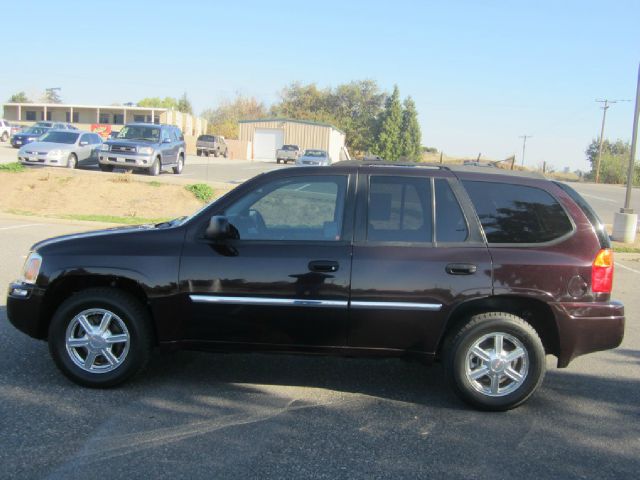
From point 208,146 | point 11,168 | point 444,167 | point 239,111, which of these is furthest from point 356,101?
point 444,167

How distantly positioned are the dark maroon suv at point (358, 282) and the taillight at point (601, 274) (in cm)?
1

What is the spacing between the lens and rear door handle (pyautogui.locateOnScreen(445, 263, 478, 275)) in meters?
4.30

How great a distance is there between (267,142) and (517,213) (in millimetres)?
54990

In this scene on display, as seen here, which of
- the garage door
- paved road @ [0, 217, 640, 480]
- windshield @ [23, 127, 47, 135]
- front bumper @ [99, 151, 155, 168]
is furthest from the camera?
the garage door

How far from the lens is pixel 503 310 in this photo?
446cm

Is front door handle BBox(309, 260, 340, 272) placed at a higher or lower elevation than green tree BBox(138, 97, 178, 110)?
lower

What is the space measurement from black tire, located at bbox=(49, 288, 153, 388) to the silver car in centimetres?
1870

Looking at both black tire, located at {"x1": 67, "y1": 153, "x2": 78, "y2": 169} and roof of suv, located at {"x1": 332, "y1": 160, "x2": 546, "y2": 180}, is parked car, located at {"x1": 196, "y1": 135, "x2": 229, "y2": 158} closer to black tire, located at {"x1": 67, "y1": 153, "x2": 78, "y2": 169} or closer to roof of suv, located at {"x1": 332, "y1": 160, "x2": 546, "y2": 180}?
black tire, located at {"x1": 67, "y1": 153, "x2": 78, "y2": 169}

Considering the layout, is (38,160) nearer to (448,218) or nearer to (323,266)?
(323,266)

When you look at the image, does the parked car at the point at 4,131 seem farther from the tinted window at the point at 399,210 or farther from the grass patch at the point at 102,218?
the tinted window at the point at 399,210

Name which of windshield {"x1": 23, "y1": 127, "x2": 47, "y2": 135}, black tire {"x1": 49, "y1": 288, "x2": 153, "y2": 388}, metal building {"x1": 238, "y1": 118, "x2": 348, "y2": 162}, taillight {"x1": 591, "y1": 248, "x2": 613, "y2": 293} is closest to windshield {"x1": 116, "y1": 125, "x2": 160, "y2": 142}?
windshield {"x1": 23, "y1": 127, "x2": 47, "y2": 135}

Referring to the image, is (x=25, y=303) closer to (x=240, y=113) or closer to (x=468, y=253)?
(x=468, y=253)

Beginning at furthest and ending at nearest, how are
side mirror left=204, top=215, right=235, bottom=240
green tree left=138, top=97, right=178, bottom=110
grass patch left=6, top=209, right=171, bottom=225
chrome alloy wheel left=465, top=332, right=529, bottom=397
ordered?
green tree left=138, top=97, right=178, bottom=110 → grass patch left=6, top=209, right=171, bottom=225 → chrome alloy wheel left=465, top=332, right=529, bottom=397 → side mirror left=204, top=215, right=235, bottom=240

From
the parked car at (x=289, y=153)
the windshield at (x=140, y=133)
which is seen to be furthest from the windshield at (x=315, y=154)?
the windshield at (x=140, y=133)
